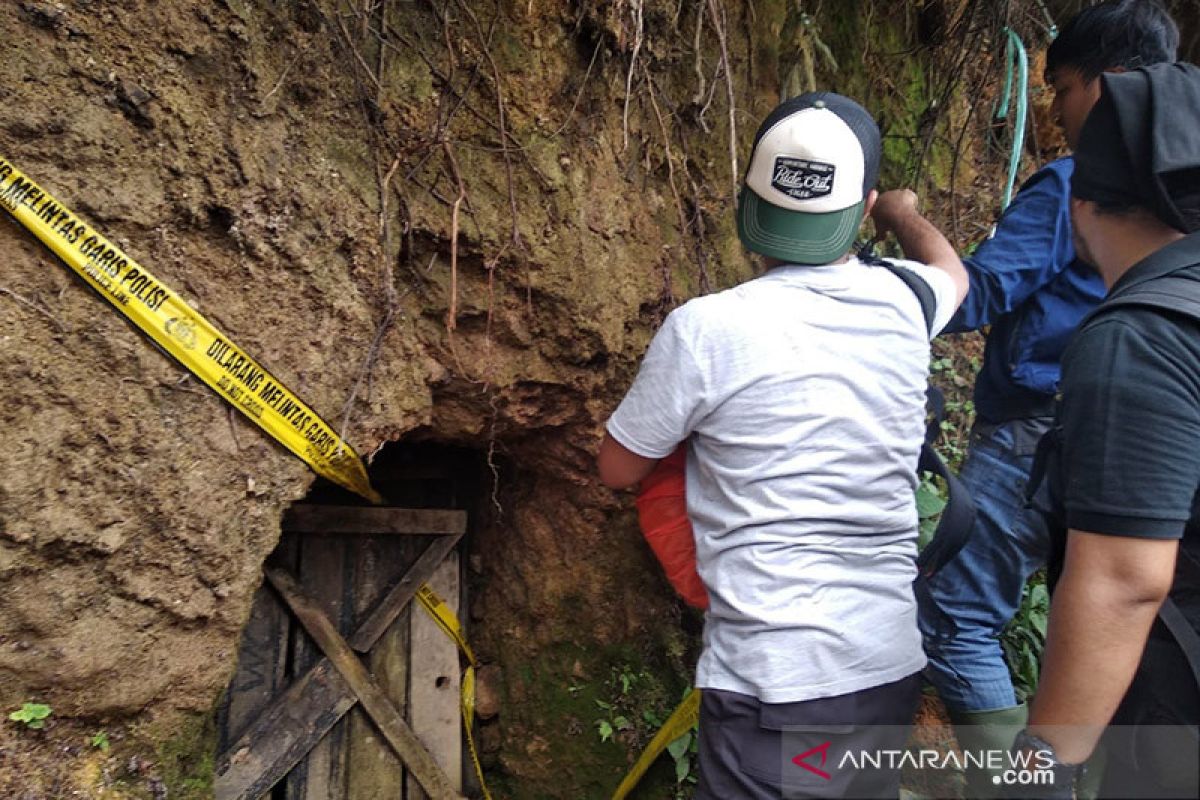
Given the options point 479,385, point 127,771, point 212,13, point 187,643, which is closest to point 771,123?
point 479,385

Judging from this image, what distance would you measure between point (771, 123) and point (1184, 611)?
3.98 ft

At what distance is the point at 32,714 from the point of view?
1750 millimetres

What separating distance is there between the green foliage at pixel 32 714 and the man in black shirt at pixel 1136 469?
2.00m

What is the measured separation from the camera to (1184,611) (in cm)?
138

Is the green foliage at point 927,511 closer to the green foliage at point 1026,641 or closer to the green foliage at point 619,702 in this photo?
the green foliage at point 1026,641

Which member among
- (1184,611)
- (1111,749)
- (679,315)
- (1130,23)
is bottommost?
(1111,749)

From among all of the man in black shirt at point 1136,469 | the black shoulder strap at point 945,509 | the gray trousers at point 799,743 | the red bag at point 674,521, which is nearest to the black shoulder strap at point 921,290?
the black shoulder strap at point 945,509

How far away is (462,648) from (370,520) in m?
0.69

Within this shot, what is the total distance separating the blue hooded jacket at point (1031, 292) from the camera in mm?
2143

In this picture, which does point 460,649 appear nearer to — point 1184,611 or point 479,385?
point 479,385

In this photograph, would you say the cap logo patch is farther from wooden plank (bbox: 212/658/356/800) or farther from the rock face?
wooden plank (bbox: 212/658/356/800)

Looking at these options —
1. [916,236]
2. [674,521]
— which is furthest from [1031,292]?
[674,521]

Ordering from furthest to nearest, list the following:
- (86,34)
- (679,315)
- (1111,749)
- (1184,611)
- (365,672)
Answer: (365,672) < (86,34) < (679,315) < (1184,611) < (1111,749)

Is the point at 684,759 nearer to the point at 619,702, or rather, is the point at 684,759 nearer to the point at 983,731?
the point at 619,702
